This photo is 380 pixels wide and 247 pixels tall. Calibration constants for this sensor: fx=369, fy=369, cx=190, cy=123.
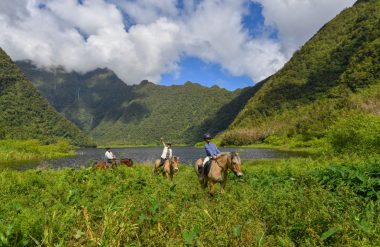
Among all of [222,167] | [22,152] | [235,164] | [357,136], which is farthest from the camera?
[22,152]

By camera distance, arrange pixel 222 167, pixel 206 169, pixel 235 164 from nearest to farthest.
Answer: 1. pixel 235 164
2. pixel 222 167
3. pixel 206 169

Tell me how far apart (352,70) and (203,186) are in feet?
525

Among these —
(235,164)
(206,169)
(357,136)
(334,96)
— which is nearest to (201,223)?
(235,164)

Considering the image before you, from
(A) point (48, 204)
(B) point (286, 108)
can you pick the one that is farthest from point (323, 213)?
(B) point (286, 108)

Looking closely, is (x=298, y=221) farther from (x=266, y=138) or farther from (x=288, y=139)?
(x=266, y=138)

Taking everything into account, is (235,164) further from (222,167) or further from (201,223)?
(201,223)

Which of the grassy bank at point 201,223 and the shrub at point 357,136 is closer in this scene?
the grassy bank at point 201,223

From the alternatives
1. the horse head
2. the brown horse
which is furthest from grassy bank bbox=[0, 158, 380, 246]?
the brown horse

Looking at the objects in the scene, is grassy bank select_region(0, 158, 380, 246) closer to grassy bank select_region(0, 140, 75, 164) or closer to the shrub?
the shrub

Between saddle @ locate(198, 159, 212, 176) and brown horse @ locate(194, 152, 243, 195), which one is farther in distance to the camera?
saddle @ locate(198, 159, 212, 176)

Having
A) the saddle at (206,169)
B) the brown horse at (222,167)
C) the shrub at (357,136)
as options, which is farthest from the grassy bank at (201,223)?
the shrub at (357,136)

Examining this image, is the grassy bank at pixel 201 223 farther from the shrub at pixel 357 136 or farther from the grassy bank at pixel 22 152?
the grassy bank at pixel 22 152

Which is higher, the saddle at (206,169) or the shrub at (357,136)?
the shrub at (357,136)

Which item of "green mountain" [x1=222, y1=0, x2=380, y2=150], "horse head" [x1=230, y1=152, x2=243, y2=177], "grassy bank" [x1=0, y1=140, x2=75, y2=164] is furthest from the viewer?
"green mountain" [x1=222, y1=0, x2=380, y2=150]
